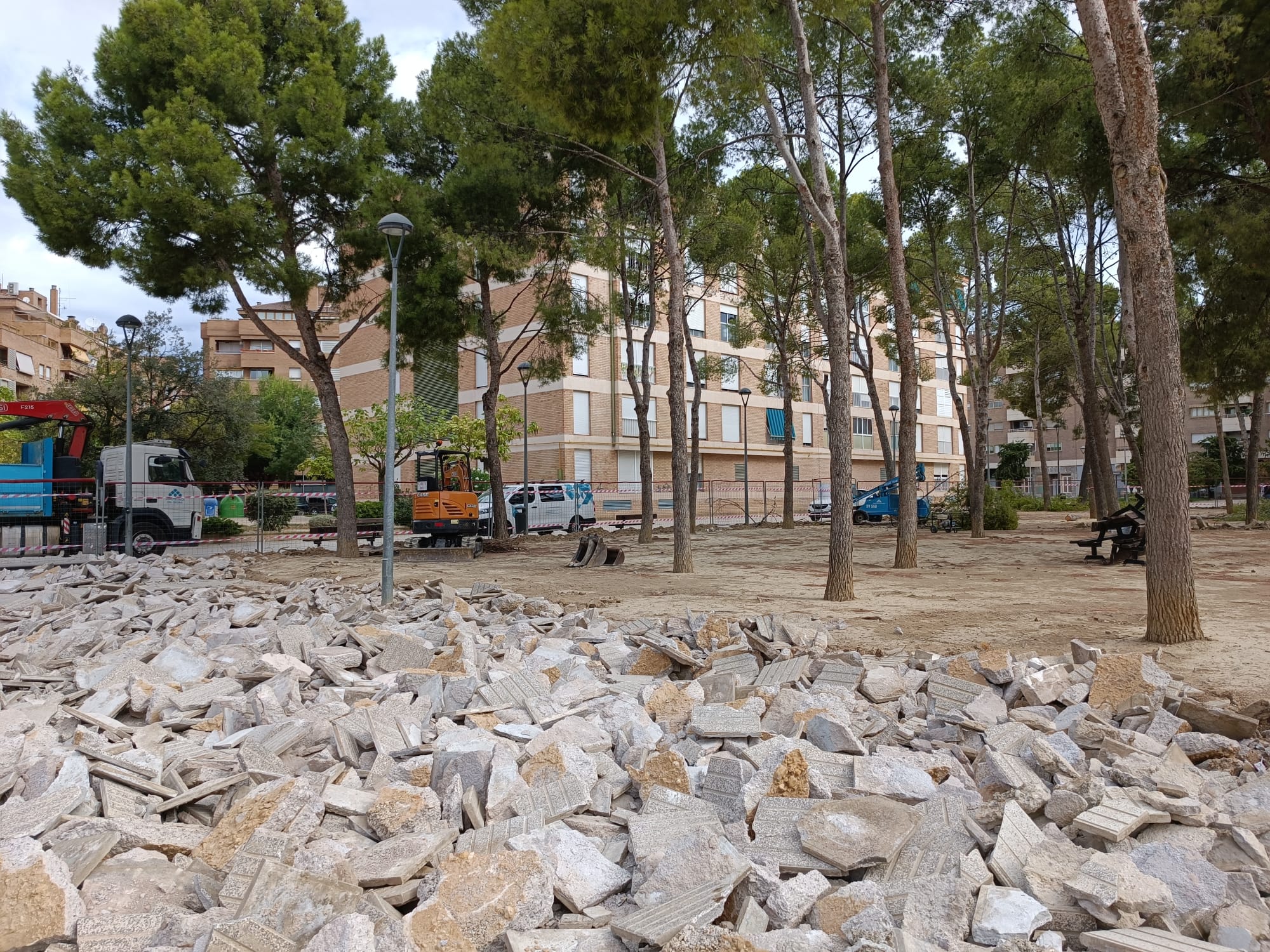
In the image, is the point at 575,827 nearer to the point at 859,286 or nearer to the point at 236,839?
the point at 236,839

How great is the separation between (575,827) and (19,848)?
1.90m

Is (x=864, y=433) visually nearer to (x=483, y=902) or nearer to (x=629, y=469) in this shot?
(x=629, y=469)

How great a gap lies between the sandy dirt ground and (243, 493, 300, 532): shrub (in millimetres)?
4812

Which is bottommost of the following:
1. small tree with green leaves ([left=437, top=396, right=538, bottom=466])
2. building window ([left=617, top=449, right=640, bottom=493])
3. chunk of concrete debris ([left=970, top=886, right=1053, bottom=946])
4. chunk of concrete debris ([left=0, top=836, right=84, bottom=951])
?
chunk of concrete debris ([left=970, top=886, right=1053, bottom=946])

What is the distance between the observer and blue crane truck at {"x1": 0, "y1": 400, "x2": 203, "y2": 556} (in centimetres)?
1783

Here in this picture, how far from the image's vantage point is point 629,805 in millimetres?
3525

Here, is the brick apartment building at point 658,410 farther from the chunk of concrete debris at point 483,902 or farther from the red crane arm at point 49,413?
the chunk of concrete debris at point 483,902

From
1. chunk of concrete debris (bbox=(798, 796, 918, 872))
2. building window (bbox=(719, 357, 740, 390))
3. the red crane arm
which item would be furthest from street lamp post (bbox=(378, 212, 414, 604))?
building window (bbox=(719, 357, 740, 390))

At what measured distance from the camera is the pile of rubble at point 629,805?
8.30 ft

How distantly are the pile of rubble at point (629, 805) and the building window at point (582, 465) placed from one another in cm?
3058

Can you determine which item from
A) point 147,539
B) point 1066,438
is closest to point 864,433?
point 1066,438

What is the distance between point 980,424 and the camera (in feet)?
68.6

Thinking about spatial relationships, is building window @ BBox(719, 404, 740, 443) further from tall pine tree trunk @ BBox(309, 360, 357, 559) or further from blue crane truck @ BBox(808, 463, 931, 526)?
tall pine tree trunk @ BBox(309, 360, 357, 559)

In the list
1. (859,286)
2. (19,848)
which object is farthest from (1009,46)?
(19,848)
